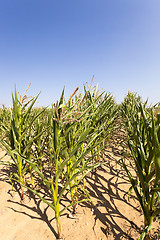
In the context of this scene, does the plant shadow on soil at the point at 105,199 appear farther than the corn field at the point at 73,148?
Yes

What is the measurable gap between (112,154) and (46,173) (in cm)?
136

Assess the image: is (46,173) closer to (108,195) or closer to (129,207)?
(108,195)

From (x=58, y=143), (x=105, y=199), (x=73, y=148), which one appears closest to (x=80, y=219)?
Answer: (x=105, y=199)

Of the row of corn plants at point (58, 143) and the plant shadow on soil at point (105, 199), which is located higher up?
the row of corn plants at point (58, 143)

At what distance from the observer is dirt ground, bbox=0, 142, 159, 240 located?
102 centimetres

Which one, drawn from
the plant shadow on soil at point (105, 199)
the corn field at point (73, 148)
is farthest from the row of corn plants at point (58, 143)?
the plant shadow on soil at point (105, 199)

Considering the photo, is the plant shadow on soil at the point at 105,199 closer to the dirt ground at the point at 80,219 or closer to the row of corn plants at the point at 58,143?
the dirt ground at the point at 80,219

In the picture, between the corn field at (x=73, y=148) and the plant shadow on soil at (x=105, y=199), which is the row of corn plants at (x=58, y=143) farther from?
the plant shadow on soil at (x=105, y=199)

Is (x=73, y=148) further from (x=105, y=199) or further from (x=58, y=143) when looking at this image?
(x=105, y=199)

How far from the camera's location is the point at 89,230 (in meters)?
1.06

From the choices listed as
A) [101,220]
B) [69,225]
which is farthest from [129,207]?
[69,225]

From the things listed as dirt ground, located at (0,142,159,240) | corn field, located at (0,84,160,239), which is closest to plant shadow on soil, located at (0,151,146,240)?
dirt ground, located at (0,142,159,240)

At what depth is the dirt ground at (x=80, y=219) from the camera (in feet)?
3.33

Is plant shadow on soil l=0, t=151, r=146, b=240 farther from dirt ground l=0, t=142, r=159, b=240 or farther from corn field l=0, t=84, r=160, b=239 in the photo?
corn field l=0, t=84, r=160, b=239
